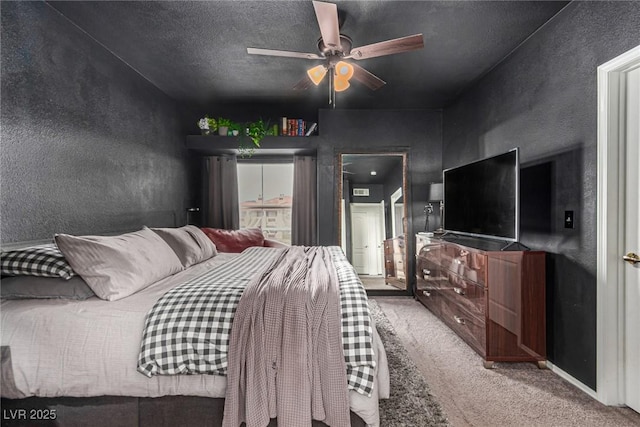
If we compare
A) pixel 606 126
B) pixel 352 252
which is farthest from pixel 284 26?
pixel 352 252

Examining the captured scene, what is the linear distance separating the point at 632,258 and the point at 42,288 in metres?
3.25

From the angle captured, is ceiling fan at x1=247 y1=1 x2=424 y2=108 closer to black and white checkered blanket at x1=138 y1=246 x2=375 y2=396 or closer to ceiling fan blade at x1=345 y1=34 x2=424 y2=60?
ceiling fan blade at x1=345 y1=34 x2=424 y2=60

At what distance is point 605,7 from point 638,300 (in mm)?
1753

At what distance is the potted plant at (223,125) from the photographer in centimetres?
445

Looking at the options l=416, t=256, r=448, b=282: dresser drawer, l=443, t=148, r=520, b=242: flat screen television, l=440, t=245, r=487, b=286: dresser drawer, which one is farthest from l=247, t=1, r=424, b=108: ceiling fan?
l=416, t=256, r=448, b=282: dresser drawer

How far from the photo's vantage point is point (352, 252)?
4.59 meters

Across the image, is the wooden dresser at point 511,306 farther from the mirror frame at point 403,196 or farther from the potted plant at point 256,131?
the potted plant at point 256,131

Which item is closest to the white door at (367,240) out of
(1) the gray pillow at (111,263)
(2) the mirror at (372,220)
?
(2) the mirror at (372,220)

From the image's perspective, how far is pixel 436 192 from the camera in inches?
165

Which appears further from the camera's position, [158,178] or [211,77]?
[158,178]

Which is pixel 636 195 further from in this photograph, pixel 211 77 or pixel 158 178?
pixel 158 178

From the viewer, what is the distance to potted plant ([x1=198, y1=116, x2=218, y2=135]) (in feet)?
14.6

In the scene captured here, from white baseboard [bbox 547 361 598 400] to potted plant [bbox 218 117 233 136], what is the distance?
4182 millimetres

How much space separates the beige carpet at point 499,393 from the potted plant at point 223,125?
3339mm
